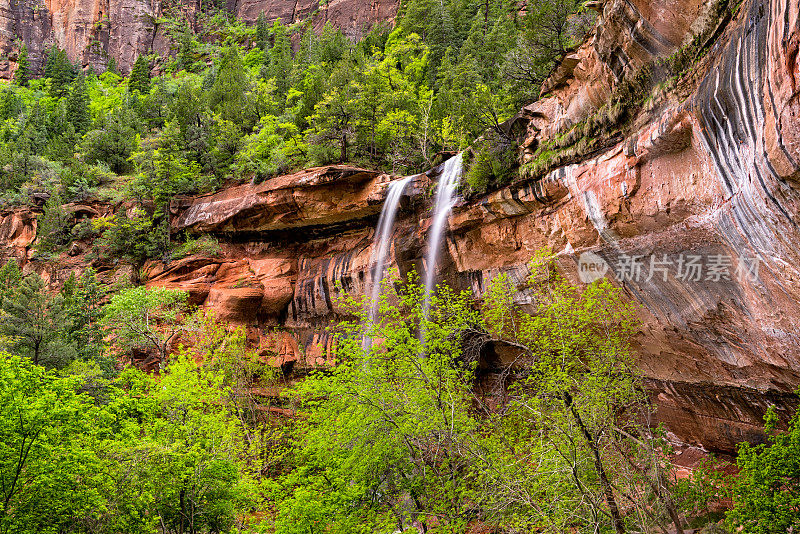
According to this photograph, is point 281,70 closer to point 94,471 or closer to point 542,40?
point 542,40

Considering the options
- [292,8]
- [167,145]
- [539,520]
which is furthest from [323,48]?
[539,520]

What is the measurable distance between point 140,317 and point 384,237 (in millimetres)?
12337

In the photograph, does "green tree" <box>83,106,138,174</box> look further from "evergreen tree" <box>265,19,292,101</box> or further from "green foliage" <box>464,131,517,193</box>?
"green foliage" <box>464,131,517,193</box>

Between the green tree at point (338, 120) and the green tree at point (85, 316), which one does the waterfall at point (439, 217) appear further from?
the green tree at point (85, 316)

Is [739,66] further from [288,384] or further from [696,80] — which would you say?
[288,384]

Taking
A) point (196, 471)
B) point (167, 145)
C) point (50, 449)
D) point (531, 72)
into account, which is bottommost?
point (196, 471)

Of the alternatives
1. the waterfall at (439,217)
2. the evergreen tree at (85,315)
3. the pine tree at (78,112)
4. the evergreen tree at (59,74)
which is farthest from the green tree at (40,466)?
the evergreen tree at (59,74)

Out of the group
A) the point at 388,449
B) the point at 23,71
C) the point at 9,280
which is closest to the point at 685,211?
the point at 388,449

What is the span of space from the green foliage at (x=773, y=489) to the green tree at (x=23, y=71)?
286 feet

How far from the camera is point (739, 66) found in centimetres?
928

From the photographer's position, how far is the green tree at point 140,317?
23.0 metres

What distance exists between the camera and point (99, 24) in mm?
77062

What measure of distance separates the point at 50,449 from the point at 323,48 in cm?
4264

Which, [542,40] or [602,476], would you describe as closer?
→ [602,476]
